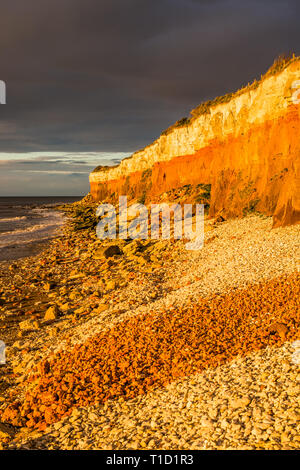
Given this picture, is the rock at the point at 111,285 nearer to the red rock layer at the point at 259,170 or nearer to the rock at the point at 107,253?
the rock at the point at 107,253

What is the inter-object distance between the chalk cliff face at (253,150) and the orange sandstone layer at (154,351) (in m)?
9.70

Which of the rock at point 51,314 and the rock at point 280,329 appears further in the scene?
the rock at point 51,314

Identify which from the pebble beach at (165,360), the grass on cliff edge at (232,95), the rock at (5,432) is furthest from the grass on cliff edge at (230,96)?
the rock at (5,432)

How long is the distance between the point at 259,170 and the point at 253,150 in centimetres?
175

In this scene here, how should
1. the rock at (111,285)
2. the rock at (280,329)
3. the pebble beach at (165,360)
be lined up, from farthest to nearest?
the rock at (111,285) → the rock at (280,329) → the pebble beach at (165,360)

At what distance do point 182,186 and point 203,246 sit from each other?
20529 millimetres

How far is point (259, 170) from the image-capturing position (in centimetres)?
2189

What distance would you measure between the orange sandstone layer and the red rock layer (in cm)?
890

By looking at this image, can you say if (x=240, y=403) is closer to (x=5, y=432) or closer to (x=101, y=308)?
(x=5, y=432)

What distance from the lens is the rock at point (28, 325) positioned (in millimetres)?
11465

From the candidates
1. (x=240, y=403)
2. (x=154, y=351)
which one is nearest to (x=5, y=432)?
(x=154, y=351)

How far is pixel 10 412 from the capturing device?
654 centimetres
